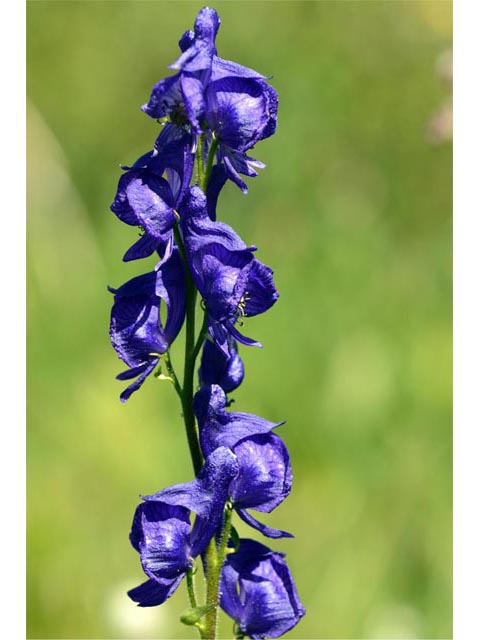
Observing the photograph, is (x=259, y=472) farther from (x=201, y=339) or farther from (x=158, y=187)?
(x=158, y=187)

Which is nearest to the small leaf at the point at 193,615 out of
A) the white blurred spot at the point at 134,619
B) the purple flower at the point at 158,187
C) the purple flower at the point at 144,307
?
the purple flower at the point at 144,307

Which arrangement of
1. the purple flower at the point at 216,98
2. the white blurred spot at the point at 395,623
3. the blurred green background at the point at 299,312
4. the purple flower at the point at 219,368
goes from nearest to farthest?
the purple flower at the point at 216,98
the purple flower at the point at 219,368
the white blurred spot at the point at 395,623
the blurred green background at the point at 299,312

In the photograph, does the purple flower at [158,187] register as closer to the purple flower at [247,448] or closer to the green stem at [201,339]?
the green stem at [201,339]

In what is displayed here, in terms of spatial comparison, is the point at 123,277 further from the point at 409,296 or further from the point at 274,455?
the point at 274,455

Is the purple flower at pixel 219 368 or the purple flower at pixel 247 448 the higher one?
the purple flower at pixel 219 368

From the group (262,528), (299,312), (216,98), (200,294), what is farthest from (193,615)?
(299,312)

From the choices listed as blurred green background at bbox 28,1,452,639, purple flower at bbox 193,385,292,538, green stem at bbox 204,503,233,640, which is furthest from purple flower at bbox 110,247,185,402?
blurred green background at bbox 28,1,452,639

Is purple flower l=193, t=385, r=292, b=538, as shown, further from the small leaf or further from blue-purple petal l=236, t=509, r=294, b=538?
the small leaf
